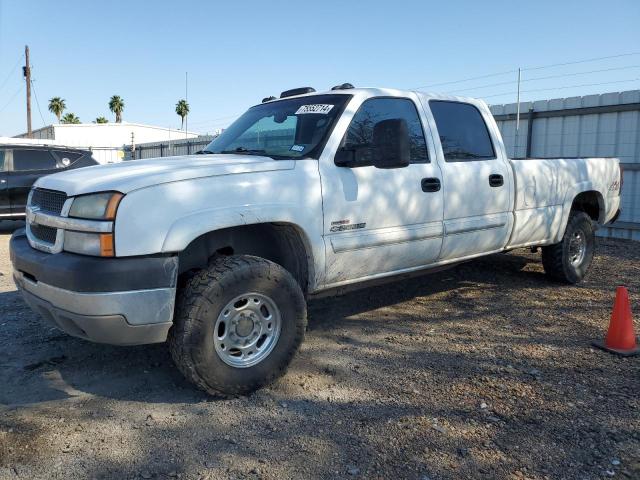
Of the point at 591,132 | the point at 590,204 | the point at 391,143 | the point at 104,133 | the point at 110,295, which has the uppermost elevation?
the point at 104,133

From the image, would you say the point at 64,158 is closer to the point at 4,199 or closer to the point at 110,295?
the point at 4,199

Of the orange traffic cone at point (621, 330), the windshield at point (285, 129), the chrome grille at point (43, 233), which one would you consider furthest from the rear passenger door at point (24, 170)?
the orange traffic cone at point (621, 330)

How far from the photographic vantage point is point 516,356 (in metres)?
4.26

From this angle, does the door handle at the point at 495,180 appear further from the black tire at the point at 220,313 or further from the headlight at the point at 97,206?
the headlight at the point at 97,206

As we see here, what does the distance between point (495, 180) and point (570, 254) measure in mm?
1893

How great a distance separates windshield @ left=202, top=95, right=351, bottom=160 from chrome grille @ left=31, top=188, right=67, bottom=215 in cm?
142

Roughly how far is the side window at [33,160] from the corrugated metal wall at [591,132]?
361 inches

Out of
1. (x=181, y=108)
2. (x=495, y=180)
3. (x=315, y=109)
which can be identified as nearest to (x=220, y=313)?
(x=315, y=109)

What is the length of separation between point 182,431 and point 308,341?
5.45 ft

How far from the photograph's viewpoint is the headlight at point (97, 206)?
3.07 metres

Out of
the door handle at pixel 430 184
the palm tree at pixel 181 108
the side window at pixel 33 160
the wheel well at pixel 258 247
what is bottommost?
the wheel well at pixel 258 247

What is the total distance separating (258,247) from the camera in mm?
4004

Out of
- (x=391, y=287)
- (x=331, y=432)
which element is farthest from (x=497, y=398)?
(x=391, y=287)

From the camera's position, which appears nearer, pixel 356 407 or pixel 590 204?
pixel 356 407
